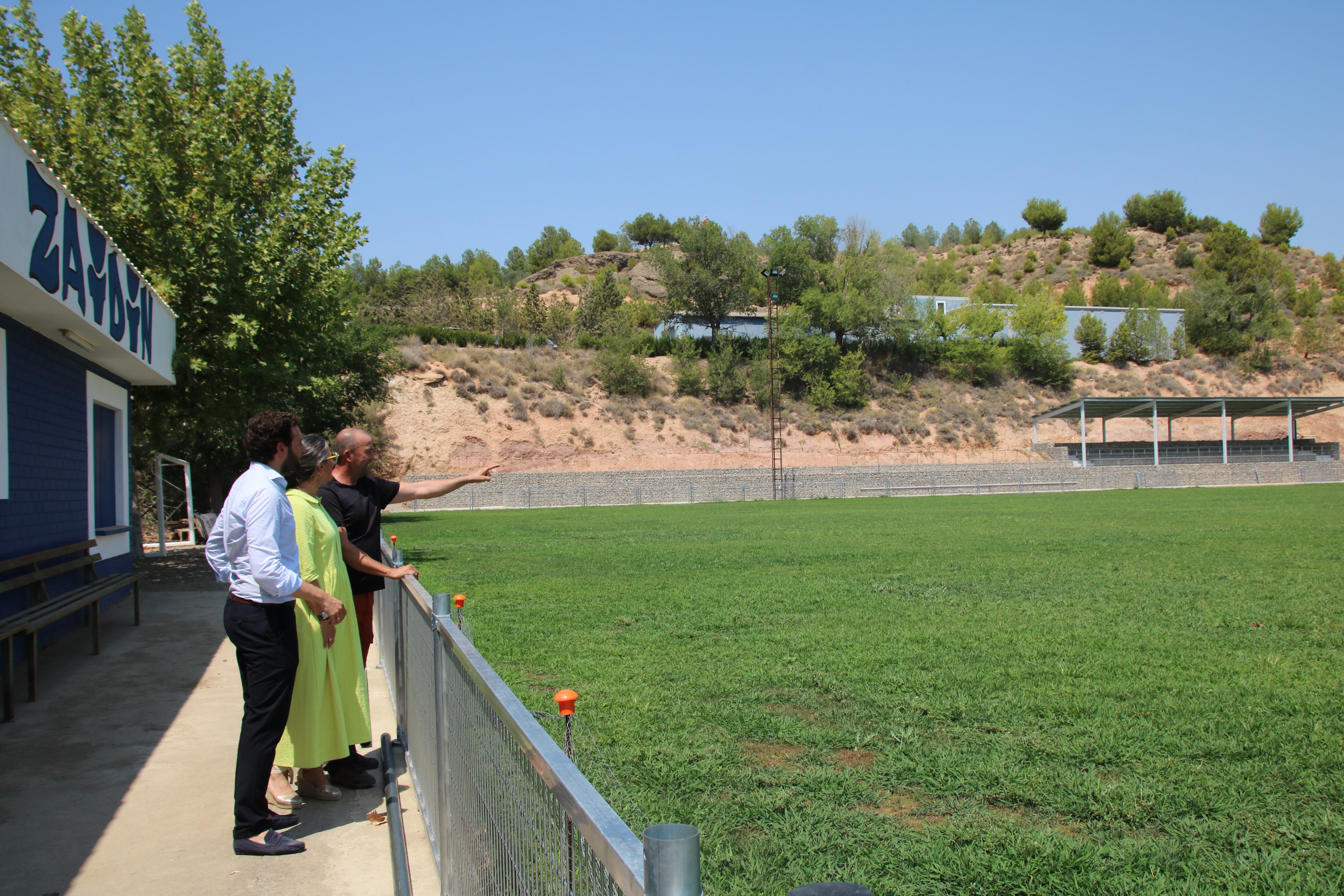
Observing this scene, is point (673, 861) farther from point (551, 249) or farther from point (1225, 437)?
point (551, 249)

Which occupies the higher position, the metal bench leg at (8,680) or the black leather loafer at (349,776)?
the metal bench leg at (8,680)

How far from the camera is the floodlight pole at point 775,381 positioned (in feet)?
149

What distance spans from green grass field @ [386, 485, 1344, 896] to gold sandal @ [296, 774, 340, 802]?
60.0 inches

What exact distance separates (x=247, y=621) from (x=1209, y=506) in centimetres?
3122

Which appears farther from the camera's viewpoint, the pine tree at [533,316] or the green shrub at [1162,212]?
the green shrub at [1162,212]

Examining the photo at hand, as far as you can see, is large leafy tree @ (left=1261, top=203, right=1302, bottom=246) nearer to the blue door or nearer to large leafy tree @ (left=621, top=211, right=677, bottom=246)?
large leafy tree @ (left=621, top=211, right=677, bottom=246)

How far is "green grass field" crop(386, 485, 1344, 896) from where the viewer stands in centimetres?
373

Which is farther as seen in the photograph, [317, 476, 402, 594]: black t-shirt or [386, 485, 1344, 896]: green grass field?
[317, 476, 402, 594]: black t-shirt

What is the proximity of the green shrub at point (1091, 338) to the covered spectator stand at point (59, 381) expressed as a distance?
246 ft

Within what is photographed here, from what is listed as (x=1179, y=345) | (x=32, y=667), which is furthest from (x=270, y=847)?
(x=1179, y=345)

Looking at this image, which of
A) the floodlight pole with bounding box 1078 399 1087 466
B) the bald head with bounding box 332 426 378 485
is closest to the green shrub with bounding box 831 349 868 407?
the floodlight pole with bounding box 1078 399 1087 466

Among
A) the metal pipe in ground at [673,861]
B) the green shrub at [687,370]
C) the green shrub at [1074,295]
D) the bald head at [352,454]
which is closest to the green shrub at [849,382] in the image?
the green shrub at [687,370]

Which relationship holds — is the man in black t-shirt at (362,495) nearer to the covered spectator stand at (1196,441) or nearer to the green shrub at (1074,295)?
the covered spectator stand at (1196,441)

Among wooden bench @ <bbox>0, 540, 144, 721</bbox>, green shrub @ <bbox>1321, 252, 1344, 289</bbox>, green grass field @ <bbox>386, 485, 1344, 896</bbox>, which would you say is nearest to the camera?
green grass field @ <bbox>386, 485, 1344, 896</bbox>
